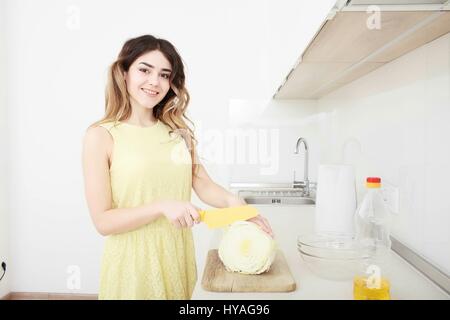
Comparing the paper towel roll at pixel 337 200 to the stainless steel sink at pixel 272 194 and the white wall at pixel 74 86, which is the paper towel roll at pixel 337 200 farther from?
the white wall at pixel 74 86

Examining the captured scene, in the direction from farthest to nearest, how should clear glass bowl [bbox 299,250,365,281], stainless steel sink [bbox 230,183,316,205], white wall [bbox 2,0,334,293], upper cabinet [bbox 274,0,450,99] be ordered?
1. white wall [bbox 2,0,334,293]
2. stainless steel sink [bbox 230,183,316,205]
3. clear glass bowl [bbox 299,250,365,281]
4. upper cabinet [bbox 274,0,450,99]

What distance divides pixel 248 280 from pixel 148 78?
2.42 feet

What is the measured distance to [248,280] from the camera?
0.57 meters

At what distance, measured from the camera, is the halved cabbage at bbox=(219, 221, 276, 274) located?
59 centimetres

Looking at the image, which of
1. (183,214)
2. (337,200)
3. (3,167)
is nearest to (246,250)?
(183,214)

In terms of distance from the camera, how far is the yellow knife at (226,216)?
2.25 ft

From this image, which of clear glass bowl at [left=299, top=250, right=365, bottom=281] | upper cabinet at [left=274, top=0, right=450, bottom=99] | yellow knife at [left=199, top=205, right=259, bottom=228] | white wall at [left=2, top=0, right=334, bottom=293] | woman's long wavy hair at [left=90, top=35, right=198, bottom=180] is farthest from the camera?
white wall at [left=2, top=0, right=334, bottom=293]

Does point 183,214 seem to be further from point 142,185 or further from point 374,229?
point 374,229

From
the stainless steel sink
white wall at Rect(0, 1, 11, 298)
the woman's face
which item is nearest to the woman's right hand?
the woman's face

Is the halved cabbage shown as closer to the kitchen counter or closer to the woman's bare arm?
the kitchen counter

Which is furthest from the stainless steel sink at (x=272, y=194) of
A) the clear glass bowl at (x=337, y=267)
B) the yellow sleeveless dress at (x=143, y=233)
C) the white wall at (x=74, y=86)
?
the clear glass bowl at (x=337, y=267)

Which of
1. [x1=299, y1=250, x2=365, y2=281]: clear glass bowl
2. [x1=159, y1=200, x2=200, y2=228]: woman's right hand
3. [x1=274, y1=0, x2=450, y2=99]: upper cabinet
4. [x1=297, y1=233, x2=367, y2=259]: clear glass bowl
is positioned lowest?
[x1=299, y1=250, x2=365, y2=281]: clear glass bowl

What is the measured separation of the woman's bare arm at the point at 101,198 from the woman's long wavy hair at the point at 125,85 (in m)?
0.22

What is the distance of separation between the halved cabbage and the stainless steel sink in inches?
29.6
